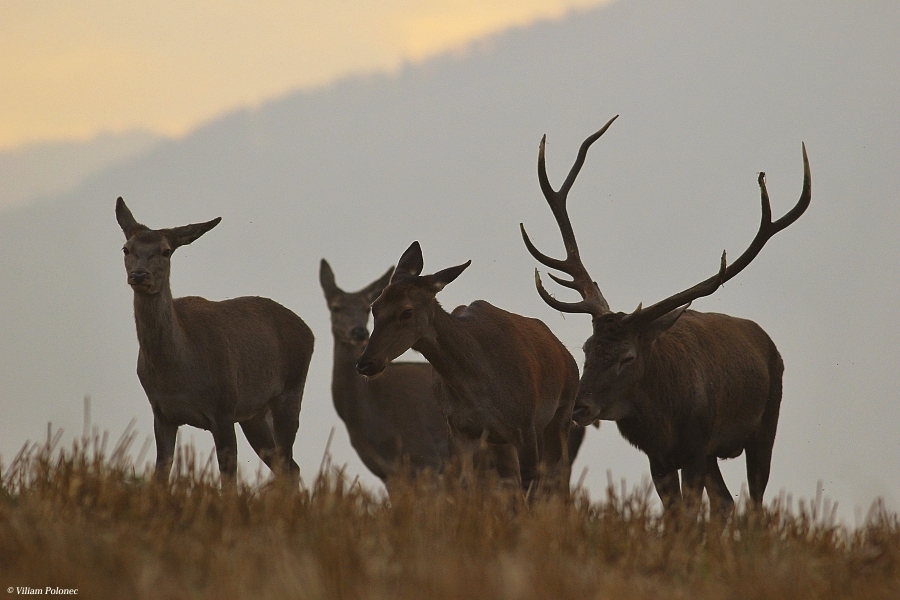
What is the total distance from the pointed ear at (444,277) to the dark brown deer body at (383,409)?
226 inches

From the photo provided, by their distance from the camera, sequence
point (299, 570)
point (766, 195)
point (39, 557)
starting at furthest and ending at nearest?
point (766, 195) → point (39, 557) → point (299, 570)

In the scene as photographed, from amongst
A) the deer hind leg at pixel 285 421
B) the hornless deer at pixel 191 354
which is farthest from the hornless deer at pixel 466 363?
the deer hind leg at pixel 285 421

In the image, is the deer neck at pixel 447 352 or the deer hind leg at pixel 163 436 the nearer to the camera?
the deer neck at pixel 447 352

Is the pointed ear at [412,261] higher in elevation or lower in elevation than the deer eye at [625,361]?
higher

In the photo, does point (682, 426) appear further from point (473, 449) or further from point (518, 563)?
point (518, 563)

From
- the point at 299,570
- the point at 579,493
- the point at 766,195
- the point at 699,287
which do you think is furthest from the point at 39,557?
the point at 766,195

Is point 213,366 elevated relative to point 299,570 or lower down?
elevated

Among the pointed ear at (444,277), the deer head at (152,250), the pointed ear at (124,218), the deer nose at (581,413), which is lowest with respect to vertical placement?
the deer nose at (581,413)

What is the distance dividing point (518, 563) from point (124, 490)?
91.1 inches

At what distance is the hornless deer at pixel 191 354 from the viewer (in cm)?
1031

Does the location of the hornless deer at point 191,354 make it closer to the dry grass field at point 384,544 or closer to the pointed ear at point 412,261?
the pointed ear at point 412,261

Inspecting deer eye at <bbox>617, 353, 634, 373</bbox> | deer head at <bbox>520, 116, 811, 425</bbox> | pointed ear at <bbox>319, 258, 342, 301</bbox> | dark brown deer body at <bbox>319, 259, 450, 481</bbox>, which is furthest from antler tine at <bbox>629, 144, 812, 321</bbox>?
pointed ear at <bbox>319, 258, 342, 301</bbox>

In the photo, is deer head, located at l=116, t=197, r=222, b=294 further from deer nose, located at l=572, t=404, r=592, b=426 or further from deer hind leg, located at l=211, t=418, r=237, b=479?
deer nose, located at l=572, t=404, r=592, b=426

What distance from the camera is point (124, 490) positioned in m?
6.32
